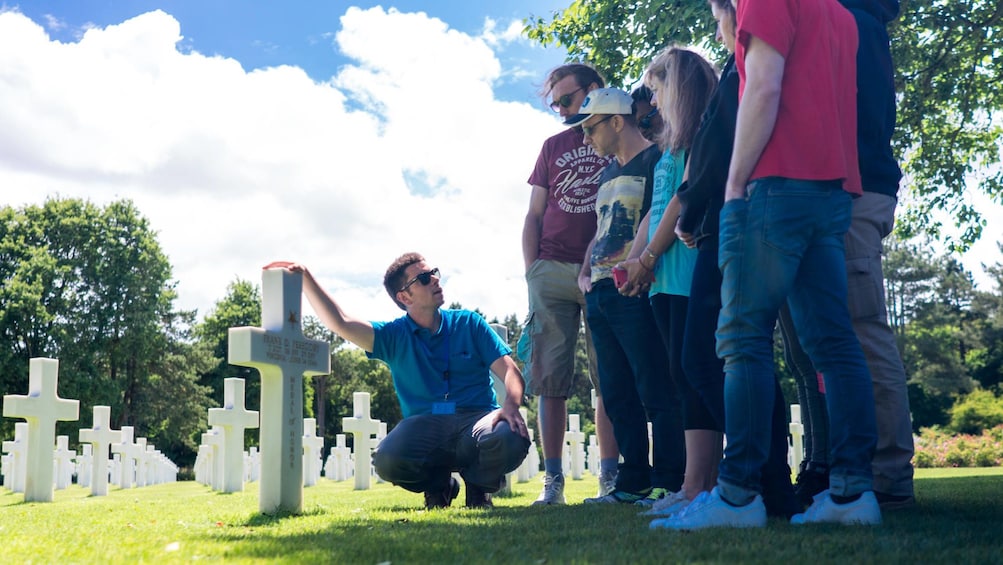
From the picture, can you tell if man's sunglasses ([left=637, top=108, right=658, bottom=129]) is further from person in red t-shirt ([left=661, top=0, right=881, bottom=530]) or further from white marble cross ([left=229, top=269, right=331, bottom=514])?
white marble cross ([left=229, top=269, right=331, bottom=514])

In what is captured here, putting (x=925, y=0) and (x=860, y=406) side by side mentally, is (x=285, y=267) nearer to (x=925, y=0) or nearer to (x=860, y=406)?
(x=860, y=406)

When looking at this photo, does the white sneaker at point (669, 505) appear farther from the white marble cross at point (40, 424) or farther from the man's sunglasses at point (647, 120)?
the white marble cross at point (40, 424)

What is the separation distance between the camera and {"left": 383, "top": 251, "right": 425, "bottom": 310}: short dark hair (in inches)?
195

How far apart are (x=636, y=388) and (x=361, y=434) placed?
5.88 meters

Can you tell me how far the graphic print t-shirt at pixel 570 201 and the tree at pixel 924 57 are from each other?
4.64 m

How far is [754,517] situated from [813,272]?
0.86 meters

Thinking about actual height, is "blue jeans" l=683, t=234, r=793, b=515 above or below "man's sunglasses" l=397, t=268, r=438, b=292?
below

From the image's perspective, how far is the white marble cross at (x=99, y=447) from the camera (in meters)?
11.2

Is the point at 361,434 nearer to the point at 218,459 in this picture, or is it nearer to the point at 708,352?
the point at 218,459

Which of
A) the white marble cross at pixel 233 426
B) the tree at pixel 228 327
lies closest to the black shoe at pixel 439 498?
the white marble cross at pixel 233 426

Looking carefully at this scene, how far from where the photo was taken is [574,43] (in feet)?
37.9

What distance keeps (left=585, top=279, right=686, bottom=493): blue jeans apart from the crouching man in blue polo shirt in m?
0.51

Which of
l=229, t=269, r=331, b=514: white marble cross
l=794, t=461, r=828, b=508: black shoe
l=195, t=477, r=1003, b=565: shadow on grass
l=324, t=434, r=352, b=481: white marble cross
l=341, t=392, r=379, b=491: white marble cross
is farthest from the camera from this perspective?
l=324, t=434, r=352, b=481: white marble cross

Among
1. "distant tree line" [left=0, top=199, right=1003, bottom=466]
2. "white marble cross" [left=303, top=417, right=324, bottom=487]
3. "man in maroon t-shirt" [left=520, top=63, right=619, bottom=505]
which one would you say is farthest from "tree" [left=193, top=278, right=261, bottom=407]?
"man in maroon t-shirt" [left=520, top=63, right=619, bottom=505]
